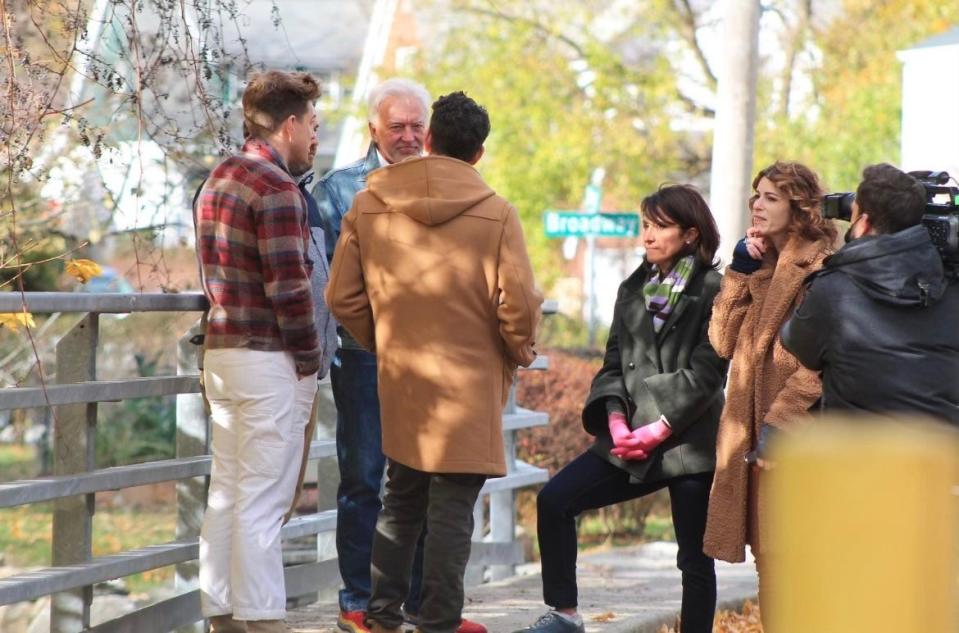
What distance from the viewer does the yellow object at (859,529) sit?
2459 millimetres

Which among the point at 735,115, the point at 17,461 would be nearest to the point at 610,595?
the point at 735,115

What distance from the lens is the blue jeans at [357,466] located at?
5746mm

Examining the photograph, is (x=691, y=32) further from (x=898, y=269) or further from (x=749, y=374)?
(x=898, y=269)

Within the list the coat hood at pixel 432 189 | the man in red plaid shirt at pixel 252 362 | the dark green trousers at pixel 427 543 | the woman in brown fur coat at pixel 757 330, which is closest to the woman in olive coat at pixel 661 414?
the woman in brown fur coat at pixel 757 330

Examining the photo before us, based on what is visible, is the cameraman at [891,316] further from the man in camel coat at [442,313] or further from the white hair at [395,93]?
the white hair at [395,93]

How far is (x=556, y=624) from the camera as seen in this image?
566 centimetres

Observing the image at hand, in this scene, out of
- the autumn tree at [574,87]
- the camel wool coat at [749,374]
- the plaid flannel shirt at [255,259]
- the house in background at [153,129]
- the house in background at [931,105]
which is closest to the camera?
the plaid flannel shirt at [255,259]

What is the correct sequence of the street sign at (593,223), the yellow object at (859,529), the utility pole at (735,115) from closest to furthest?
the yellow object at (859,529) → the utility pole at (735,115) → the street sign at (593,223)

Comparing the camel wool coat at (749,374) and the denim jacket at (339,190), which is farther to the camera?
the denim jacket at (339,190)

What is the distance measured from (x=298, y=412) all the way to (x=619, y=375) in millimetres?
1247

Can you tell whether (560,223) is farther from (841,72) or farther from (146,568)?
(841,72)

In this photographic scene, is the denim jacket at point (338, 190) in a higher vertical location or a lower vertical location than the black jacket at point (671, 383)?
higher

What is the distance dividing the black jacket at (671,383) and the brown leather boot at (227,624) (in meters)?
1.40

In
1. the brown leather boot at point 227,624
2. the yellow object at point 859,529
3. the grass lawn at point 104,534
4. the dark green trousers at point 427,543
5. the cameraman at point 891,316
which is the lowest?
the grass lawn at point 104,534
